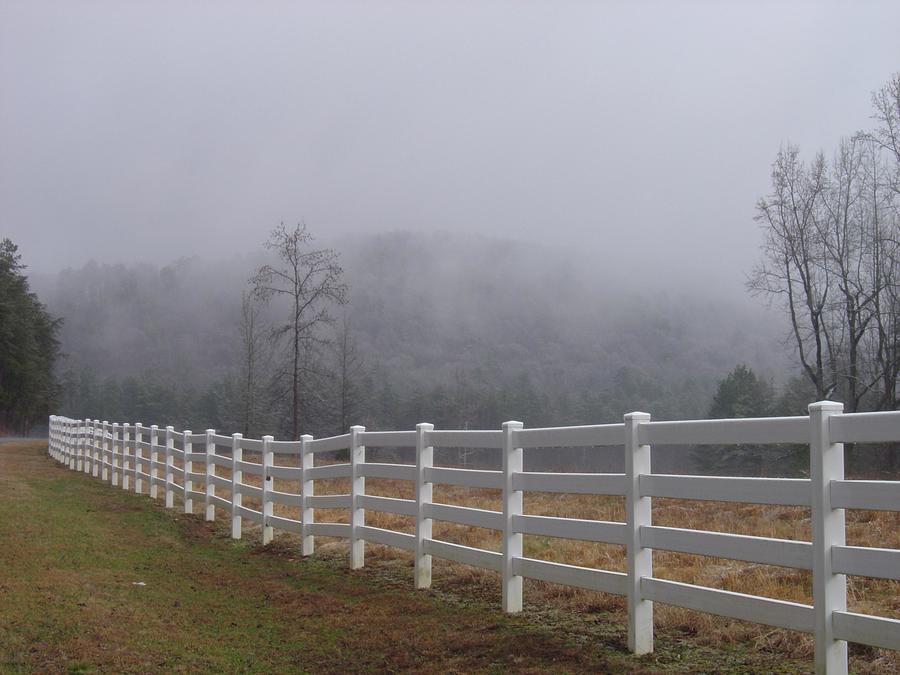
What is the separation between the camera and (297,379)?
2939 centimetres

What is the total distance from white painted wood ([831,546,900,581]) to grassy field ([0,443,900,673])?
0.95 m

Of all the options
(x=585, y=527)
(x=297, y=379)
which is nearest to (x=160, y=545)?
(x=585, y=527)

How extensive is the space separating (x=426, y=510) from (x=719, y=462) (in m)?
36.4

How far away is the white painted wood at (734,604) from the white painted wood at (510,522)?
5.21 ft

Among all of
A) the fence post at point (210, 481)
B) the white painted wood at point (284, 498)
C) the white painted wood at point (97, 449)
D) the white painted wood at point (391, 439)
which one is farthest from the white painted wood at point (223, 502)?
the white painted wood at point (97, 449)

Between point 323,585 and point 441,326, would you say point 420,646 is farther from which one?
point 441,326

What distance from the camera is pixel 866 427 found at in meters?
4.06

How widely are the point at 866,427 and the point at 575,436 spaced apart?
2400 millimetres

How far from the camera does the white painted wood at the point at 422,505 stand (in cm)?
800

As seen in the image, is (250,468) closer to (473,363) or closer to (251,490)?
(251,490)

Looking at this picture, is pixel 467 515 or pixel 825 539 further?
pixel 467 515

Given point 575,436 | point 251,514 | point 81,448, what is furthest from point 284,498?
→ point 81,448

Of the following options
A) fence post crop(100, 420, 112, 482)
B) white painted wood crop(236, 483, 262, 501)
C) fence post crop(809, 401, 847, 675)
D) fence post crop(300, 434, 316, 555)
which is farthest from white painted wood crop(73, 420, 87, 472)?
fence post crop(809, 401, 847, 675)

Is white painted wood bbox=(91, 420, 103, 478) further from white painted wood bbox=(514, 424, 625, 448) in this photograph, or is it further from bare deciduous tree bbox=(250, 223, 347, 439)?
white painted wood bbox=(514, 424, 625, 448)
